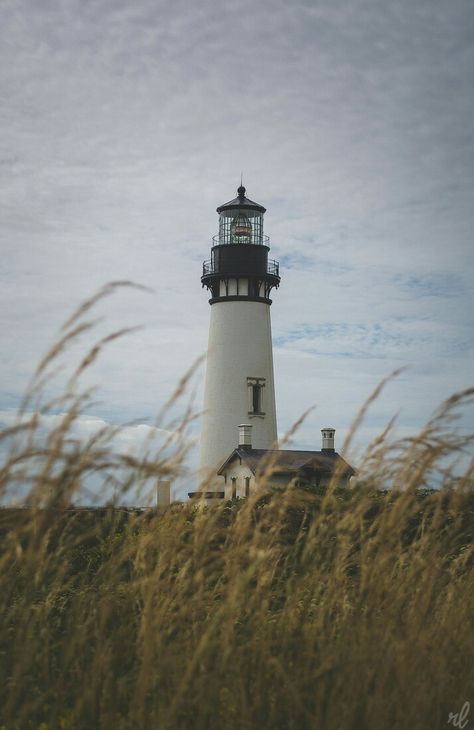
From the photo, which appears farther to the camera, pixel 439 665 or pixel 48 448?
pixel 439 665

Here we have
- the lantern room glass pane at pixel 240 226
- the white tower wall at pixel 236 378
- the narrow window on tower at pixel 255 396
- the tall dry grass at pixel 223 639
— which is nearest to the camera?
the tall dry grass at pixel 223 639

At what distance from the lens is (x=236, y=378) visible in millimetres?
28766

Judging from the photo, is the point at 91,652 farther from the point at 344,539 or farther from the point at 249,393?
the point at 249,393

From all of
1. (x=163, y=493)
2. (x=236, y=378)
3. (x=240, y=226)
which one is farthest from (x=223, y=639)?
(x=240, y=226)

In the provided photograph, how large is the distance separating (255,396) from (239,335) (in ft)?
7.00

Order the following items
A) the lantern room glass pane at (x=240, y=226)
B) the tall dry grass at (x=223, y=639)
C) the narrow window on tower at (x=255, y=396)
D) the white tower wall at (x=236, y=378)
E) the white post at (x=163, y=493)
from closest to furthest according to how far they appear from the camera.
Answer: the tall dry grass at (x=223, y=639) → the white post at (x=163, y=493) → the white tower wall at (x=236, y=378) → the narrow window on tower at (x=255, y=396) → the lantern room glass pane at (x=240, y=226)

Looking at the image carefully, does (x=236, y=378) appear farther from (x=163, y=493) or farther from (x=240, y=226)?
(x=163, y=493)

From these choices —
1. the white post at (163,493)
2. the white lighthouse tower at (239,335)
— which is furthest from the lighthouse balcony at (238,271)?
the white post at (163,493)

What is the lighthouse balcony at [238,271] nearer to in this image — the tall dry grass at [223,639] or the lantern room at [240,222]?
the lantern room at [240,222]

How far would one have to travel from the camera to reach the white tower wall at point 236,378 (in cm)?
2852

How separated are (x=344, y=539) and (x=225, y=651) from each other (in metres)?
0.77

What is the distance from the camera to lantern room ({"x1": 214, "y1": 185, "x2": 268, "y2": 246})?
30922 millimetres

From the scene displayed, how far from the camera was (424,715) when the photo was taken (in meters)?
2.92

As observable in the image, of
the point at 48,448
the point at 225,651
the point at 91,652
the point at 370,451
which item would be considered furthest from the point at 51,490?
the point at 370,451
